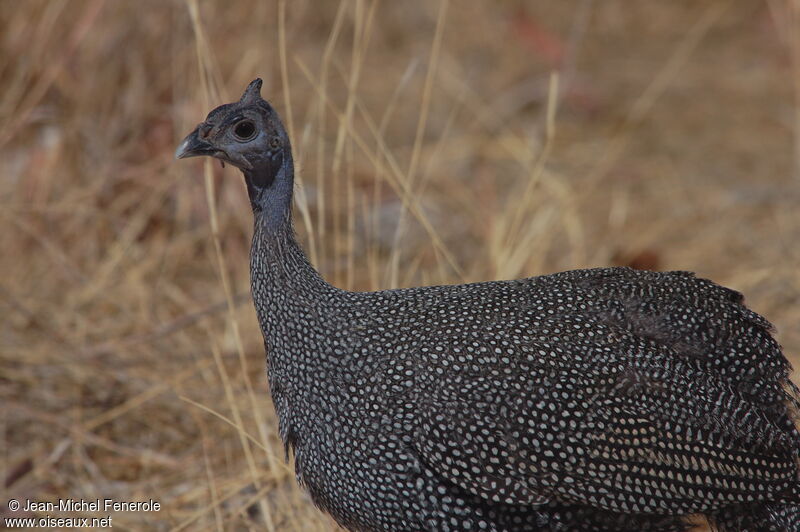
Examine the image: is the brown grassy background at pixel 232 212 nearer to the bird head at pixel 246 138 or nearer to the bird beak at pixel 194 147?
the bird head at pixel 246 138

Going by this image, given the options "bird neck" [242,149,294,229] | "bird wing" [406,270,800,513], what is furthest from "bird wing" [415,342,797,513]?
"bird neck" [242,149,294,229]

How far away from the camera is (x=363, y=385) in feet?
8.60

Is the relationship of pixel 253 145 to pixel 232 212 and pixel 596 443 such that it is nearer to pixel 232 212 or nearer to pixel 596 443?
pixel 596 443

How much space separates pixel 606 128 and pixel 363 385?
453 cm

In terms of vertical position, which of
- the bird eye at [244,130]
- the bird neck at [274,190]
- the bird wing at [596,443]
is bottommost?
the bird wing at [596,443]

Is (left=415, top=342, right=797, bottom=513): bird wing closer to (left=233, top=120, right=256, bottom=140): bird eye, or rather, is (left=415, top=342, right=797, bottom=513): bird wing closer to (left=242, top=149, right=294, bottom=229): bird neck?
(left=242, top=149, right=294, bottom=229): bird neck

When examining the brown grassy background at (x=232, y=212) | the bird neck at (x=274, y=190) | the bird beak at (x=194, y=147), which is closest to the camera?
the bird beak at (x=194, y=147)

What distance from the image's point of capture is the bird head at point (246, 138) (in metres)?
2.67

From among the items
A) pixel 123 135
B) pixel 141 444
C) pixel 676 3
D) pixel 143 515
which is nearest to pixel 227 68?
pixel 123 135

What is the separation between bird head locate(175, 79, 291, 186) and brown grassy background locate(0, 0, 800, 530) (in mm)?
481

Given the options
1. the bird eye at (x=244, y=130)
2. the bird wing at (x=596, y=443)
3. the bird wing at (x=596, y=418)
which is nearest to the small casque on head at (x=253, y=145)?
the bird eye at (x=244, y=130)

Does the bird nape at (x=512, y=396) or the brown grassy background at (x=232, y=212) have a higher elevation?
the brown grassy background at (x=232, y=212)

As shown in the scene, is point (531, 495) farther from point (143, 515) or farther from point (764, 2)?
point (764, 2)

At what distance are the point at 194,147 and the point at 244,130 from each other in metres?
0.14
